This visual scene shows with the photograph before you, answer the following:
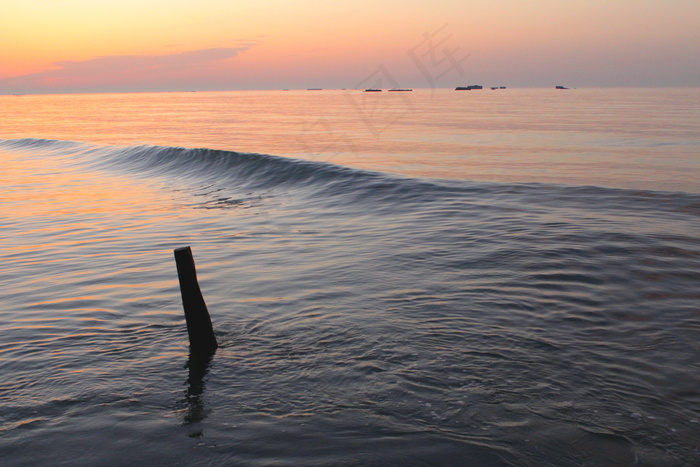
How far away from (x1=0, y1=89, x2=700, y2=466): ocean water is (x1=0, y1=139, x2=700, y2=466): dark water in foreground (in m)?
0.03

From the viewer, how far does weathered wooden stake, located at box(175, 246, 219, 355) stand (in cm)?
691

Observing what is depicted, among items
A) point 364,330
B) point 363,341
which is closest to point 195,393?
point 363,341

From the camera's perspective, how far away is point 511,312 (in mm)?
8641

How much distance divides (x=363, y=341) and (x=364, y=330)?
0.40 m

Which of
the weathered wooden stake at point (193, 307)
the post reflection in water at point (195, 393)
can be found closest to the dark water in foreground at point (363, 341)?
the post reflection in water at point (195, 393)

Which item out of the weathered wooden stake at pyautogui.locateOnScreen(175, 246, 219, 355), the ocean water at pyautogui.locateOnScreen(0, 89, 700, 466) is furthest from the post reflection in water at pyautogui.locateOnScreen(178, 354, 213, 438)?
the weathered wooden stake at pyautogui.locateOnScreen(175, 246, 219, 355)

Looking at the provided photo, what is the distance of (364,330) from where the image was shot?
7977 millimetres

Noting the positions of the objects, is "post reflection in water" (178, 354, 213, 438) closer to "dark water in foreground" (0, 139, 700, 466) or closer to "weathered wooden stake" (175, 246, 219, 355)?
"dark water in foreground" (0, 139, 700, 466)

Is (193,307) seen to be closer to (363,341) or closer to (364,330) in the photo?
(363,341)

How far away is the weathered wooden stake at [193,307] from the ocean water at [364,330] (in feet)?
0.76

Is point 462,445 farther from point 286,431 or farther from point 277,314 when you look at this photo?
point 277,314

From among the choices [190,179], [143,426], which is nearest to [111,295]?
[143,426]

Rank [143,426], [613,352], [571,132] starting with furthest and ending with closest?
1. [571,132]
2. [613,352]
3. [143,426]

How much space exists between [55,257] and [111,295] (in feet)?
12.8
